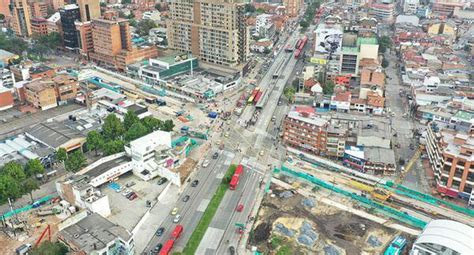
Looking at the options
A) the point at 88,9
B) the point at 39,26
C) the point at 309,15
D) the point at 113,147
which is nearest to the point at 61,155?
the point at 113,147

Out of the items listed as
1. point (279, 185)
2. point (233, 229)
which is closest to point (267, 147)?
point (279, 185)

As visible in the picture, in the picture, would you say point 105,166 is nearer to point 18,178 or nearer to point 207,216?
point 18,178

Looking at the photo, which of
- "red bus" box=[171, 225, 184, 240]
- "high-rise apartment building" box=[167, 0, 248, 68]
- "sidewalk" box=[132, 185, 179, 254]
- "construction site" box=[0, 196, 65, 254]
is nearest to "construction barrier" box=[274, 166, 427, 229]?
"sidewalk" box=[132, 185, 179, 254]

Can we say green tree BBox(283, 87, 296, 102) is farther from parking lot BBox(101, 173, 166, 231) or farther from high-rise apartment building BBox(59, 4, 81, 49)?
high-rise apartment building BBox(59, 4, 81, 49)

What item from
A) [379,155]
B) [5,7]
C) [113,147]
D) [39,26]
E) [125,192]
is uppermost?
[5,7]

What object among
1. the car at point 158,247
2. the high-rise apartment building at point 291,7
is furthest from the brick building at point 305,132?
the high-rise apartment building at point 291,7

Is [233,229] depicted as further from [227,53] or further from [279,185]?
[227,53]
